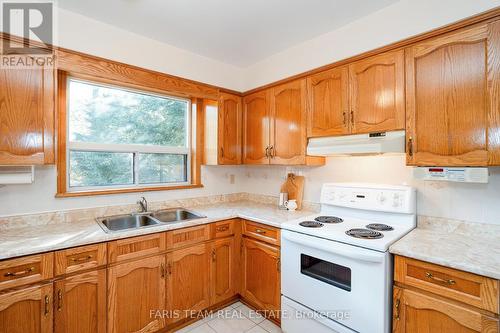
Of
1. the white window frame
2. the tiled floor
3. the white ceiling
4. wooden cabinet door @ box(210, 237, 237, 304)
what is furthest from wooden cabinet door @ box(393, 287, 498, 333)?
the white window frame

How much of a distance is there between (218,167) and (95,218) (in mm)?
1393

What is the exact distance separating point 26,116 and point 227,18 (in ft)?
5.26

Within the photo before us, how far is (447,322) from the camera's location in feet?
4.09

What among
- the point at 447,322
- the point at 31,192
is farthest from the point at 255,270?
the point at 31,192

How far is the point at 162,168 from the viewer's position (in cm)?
265

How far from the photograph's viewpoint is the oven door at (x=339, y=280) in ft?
4.68

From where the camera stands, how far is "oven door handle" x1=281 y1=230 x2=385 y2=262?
144cm

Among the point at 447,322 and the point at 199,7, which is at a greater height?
the point at 199,7

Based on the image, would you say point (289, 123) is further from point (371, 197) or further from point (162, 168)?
point (162, 168)

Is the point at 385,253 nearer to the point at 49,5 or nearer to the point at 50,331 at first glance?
the point at 50,331

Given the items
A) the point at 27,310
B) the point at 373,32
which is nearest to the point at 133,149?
the point at 27,310

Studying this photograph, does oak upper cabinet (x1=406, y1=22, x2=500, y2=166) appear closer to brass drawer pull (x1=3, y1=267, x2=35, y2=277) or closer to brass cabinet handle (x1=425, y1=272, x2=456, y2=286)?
brass cabinet handle (x1=425, y1=272, x2=456, y2=286)

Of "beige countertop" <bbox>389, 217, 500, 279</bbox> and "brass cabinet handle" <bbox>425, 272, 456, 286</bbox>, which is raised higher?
"beige countertop" <bbox>389, 217, 500, 279</bbox>

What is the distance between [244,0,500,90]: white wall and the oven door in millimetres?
1541
